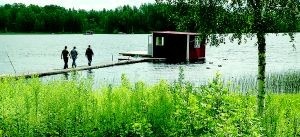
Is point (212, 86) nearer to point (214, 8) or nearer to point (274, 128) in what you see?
point (274, 128)

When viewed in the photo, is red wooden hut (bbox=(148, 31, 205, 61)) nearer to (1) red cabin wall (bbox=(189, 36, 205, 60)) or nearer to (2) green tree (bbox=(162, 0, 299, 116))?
(1) red cabin wall (bbox=(189, 36, 205, 60))

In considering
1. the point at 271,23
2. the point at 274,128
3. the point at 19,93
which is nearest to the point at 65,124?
the point at 19,93

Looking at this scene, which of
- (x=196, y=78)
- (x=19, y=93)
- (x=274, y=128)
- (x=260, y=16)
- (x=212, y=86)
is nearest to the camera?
(x=212, y=86)

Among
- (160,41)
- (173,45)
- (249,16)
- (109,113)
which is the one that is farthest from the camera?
(173,45)

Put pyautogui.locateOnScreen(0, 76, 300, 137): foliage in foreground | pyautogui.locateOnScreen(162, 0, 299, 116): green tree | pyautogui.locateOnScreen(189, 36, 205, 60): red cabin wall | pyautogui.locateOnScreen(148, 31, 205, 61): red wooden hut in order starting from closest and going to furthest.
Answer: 1. pyautogui.locateOnScreen(0, 76, 300, 137): foliage in foreground
2. pyautogui.locateOnScreen(162, 0, 299, 116): green tree
3. pyautogui.locateOnScreen(148, 31, 205, 61): red wooden hut
4. pyautogui.locateOnScreen(189, 36, 205, 60): red cabin wall

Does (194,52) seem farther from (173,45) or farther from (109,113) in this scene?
(109,113)

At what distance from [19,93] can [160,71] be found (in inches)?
1327

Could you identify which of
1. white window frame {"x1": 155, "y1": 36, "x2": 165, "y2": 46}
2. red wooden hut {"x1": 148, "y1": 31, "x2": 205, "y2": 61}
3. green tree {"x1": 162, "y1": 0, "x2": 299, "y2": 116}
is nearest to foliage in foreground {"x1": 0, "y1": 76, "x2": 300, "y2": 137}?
green tree {"x1": 162, "y1": 0, "x2": 299, "y2": 116}

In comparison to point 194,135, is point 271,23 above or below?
above

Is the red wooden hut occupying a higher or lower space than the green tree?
lower

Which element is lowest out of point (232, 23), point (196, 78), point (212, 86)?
point (196, 78)

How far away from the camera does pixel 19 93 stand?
16.2m

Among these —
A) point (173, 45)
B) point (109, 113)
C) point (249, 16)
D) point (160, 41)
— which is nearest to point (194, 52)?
point (173, 45)

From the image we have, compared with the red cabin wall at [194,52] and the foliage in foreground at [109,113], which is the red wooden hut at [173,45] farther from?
the foliage in foreground at [109,113]
